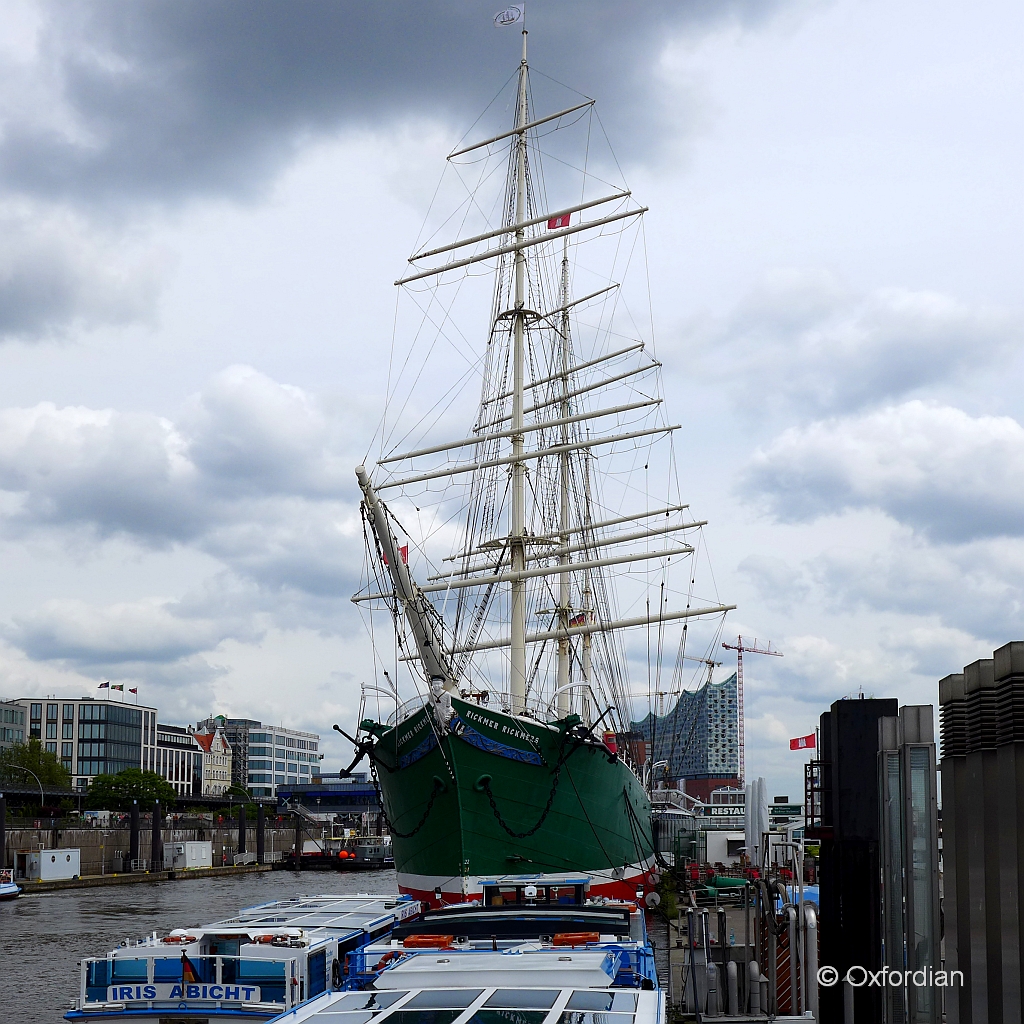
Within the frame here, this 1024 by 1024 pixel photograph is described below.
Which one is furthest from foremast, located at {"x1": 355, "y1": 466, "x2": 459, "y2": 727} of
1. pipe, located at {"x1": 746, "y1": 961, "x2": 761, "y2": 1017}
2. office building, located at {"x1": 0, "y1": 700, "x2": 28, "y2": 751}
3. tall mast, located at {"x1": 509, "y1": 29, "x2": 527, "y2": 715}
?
office building, located at {"x1": 0, "y1": 700, "x2": 28, "y2": 751}

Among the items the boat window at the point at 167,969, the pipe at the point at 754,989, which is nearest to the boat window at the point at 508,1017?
the boat window at the point at 167,969

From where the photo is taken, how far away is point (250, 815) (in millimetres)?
145750

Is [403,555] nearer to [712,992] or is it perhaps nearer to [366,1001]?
[712,992]

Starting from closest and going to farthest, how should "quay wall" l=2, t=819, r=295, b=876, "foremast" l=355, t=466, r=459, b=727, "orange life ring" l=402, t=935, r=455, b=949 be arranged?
"orange life ring" l=402, t=935, r=455, b=949
"foremast" l=355, t=466, r=459, b=727
"quay wall" l=2, t=819, r=295, b=876

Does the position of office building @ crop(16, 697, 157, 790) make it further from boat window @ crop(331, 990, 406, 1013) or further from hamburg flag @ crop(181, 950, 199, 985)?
boat window @ crop(331, 990, 406, 1013)

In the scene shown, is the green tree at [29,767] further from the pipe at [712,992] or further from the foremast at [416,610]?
the pipe at [712,992]

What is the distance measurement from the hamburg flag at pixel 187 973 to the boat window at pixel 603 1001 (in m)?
6.80

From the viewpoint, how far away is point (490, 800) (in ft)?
105

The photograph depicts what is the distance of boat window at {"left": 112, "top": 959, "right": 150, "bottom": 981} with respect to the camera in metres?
14.9

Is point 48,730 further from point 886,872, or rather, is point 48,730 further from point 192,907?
point 886,872

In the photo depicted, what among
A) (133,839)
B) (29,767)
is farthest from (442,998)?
(29,767)

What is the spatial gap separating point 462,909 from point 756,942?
444cm

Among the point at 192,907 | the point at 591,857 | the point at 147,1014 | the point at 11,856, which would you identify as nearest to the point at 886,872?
the point at 147,1014

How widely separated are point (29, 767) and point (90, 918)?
6955 centimetres
